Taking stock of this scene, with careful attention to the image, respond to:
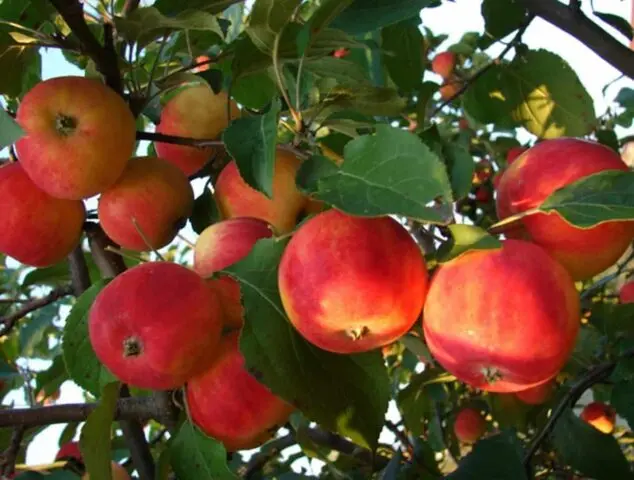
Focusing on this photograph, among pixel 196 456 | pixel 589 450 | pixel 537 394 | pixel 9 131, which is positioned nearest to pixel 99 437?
pixel 196 456

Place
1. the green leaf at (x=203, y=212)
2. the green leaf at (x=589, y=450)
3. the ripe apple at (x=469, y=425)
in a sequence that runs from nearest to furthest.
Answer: the green leaf at (x=203, y=212)
the green leaf at (x=589, y=450)
the ripe apple at (x=469, y=425)

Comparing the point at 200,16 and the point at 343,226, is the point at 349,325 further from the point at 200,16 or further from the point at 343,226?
the point at 200,16

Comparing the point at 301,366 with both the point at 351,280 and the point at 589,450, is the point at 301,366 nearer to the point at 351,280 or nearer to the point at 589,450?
the point at 351,280

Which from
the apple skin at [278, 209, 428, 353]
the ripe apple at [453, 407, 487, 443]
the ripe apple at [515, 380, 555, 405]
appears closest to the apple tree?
the apple skin at [278, 209, 428, 353]

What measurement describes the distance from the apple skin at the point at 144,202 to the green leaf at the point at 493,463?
0.69 meters

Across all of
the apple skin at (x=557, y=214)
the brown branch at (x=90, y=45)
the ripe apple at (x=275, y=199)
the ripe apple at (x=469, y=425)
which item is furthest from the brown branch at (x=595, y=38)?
the ripe apple at (x=469, y=425)

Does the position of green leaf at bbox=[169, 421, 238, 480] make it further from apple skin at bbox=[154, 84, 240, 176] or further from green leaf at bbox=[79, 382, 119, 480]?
apple skin at bbox=[154, 84, 240, 176]

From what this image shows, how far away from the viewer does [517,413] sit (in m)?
2.20

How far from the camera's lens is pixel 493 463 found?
4.03 ft

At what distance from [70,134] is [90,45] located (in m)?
0.16

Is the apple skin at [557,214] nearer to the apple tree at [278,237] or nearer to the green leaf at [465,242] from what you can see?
the apple tree at [278,237]

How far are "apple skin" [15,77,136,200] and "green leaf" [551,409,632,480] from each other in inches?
50.0

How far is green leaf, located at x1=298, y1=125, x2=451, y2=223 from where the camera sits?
737mm

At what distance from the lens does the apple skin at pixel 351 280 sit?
2.61 feet
